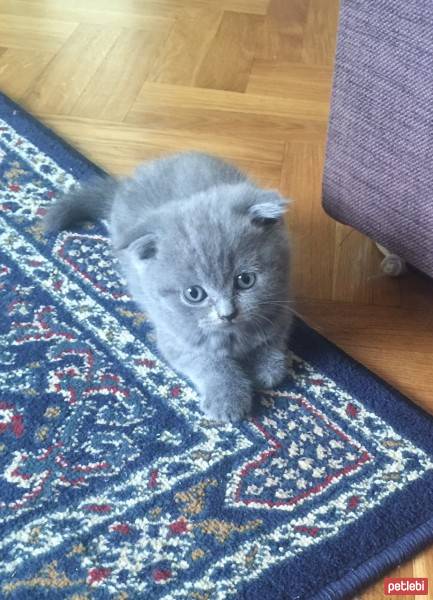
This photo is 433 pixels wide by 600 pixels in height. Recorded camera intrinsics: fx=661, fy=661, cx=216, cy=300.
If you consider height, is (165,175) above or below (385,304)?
above

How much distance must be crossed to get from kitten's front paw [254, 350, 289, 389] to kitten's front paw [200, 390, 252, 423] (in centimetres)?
5

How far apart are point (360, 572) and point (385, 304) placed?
0.51 meters

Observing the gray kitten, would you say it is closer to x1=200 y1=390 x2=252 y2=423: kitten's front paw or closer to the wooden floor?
x1=200 y1=390 x2=252 y2=423: kitten's front paw

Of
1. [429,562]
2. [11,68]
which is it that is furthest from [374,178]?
[11,68]

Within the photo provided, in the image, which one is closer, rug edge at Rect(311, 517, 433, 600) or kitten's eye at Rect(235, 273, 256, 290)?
rug edge at Rect(311, 517, 433, 600)

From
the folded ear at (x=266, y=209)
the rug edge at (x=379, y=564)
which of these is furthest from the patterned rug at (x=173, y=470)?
the folded ear at (x=266, y=209)

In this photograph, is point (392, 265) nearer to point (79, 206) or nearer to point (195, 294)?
point (195, 294)

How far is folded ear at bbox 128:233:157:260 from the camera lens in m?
0.86

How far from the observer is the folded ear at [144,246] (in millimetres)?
861

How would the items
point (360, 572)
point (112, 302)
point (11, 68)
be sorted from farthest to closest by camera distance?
point (11, 68), point (112, 302), point (360, 572)

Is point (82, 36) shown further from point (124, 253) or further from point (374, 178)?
point (374, 178)

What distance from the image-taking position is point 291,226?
4.25 ft

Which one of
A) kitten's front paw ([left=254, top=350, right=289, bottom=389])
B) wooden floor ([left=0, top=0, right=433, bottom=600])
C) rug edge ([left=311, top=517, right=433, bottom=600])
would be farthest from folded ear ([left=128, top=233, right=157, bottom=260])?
rug edge ([left=311, top=517, right=433, bottom=600])

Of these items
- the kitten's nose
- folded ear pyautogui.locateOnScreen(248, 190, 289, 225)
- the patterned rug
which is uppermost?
folded ear pyautogui.locateOnScreen(248, 190, 289, 225)
